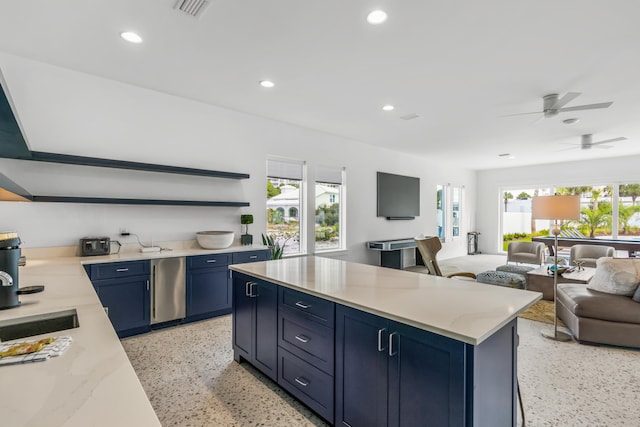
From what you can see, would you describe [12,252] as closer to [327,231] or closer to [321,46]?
[321,46]

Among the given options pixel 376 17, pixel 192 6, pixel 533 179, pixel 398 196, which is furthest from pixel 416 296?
pixel 533 179

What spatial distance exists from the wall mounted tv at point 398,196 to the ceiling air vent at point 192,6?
5.07 m

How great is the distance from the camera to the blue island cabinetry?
1.39 metres

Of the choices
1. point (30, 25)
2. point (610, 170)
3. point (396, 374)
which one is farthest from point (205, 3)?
point (610, 170)

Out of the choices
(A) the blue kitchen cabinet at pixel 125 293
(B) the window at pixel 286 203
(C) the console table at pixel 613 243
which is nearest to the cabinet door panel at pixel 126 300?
(A) the blue kitchen cabinet at pixel 125 293

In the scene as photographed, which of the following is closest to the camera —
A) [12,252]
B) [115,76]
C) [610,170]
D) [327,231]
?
[12,252]

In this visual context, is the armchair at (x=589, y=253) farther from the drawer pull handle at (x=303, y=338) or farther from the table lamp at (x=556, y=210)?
the drawer pull handle at (x=303, y=338)

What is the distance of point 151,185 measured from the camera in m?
3.98

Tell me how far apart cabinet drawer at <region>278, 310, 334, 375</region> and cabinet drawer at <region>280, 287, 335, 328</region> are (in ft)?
0.13

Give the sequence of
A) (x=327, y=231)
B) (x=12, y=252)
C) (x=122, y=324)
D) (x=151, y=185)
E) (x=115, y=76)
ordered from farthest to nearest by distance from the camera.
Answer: (x=327, y=231) < (x=151, y=185) < (x=115, y=76) < (x=122, y=324) < (x=12, y=252)

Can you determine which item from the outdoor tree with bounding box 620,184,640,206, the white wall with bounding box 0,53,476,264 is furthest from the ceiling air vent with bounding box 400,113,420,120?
the outdoor tree with bounding box 620,184,640,206

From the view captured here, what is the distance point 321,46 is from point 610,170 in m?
8.80

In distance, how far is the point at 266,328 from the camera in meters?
2.45

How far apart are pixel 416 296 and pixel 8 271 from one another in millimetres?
2086
